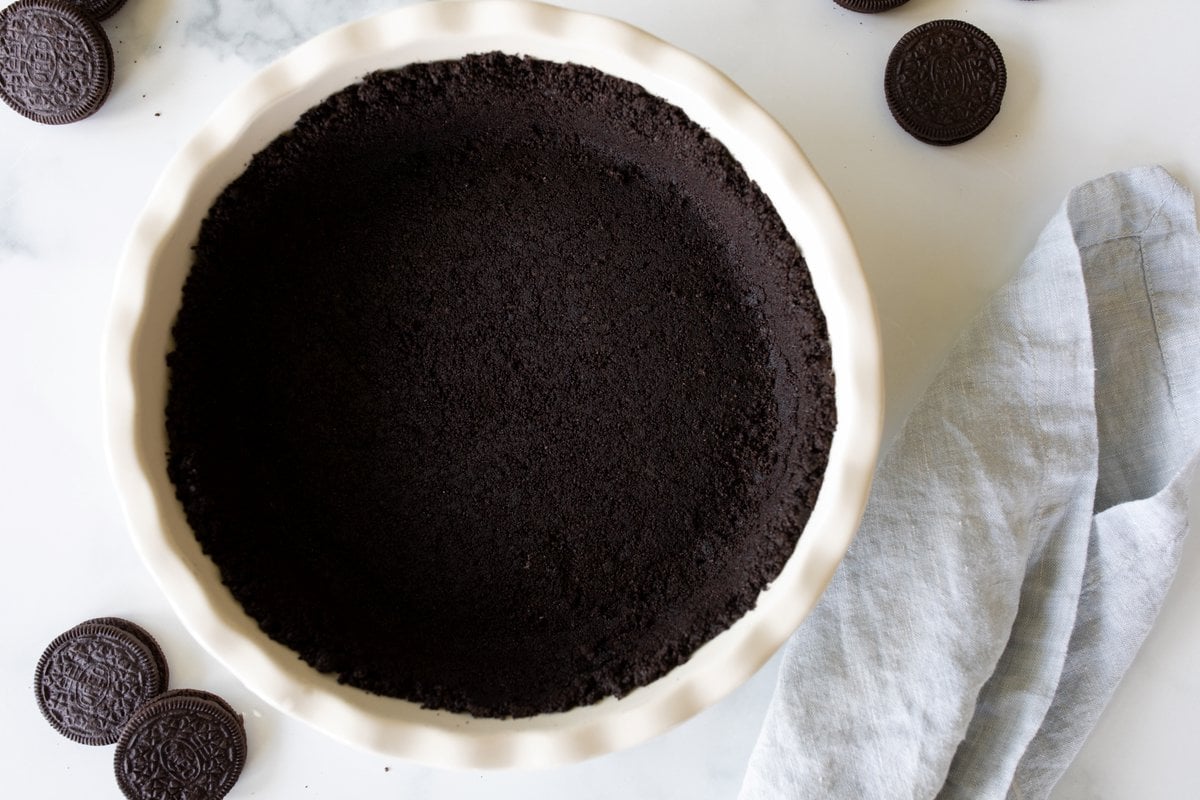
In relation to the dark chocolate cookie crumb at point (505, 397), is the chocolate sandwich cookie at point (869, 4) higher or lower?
higher

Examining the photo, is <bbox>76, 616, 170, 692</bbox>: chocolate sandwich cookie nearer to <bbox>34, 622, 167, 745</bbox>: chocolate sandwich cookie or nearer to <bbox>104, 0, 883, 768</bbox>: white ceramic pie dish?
Answer: <bbox>34, 622, 167, 745</bbox>: chocolate sandwich cookie

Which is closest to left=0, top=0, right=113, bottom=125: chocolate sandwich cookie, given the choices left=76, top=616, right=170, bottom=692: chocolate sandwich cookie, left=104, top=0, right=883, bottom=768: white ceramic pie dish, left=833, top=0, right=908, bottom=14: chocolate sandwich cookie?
left=104, top=0, right=883, bottom=768: white ceramic pie dish

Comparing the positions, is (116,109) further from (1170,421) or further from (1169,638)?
(1169,638)

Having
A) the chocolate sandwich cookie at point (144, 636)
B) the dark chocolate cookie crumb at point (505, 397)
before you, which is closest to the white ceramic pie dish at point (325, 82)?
the dark chocolate cookie crumb at point (505, 397)

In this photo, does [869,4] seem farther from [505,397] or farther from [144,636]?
[144,636]

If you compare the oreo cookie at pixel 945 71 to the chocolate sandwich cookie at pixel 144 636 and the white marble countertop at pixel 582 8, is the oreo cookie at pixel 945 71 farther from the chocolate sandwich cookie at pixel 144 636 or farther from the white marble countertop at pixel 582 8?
the chocolate sandwich cookie at pixel 144 636

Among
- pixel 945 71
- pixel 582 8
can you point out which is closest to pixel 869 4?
pixel 945 71

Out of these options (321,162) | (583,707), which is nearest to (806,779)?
(583,707)
